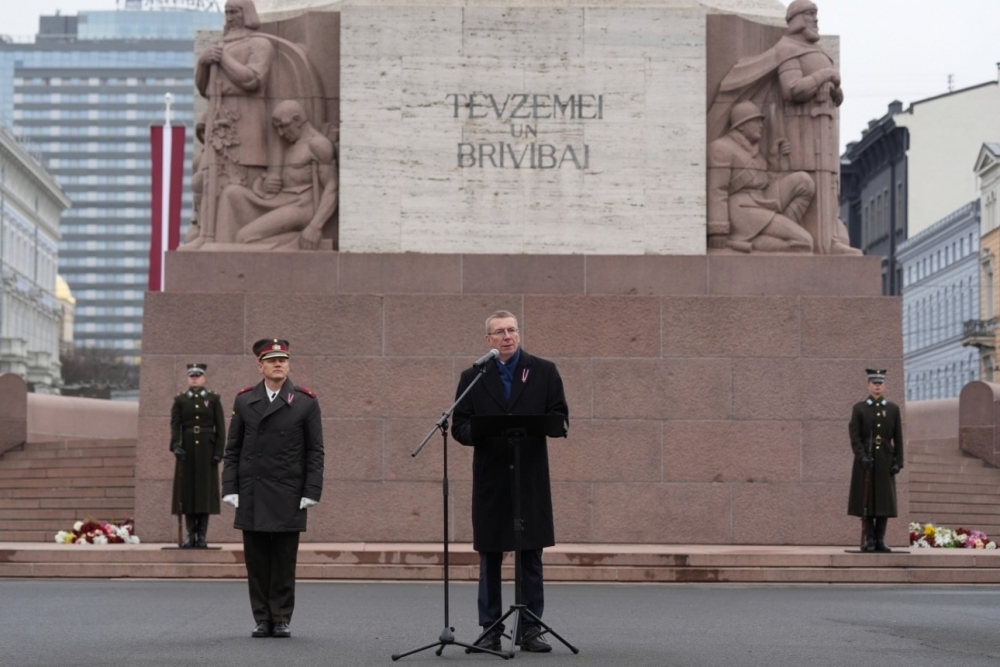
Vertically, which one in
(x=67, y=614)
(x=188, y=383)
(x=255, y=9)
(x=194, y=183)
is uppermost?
(x=255, y=9)

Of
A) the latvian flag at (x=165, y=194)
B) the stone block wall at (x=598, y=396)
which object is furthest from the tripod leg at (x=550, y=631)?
the latvian flag at (x=165, y=194)

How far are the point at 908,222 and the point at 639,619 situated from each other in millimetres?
68403

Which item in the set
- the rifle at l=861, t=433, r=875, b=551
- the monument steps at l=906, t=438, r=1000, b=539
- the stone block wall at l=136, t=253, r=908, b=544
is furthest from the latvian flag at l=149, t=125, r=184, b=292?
the rifle at l=861, t=433, r=875, b=551

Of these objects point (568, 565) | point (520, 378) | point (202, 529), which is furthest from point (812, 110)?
point (520, 378)

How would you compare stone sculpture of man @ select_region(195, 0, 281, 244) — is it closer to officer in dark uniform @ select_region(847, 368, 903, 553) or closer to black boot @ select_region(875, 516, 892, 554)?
officer in dark uniform @ select_region(847, 368, 903, 553)

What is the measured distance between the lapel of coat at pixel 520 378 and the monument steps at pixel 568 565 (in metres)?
6.27

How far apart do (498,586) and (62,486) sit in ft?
42.8

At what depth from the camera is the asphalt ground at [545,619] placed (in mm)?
10539

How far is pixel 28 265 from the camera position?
378 feet

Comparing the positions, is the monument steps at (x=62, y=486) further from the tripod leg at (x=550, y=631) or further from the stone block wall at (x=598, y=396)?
the tripod leg at (x=550, y=631)

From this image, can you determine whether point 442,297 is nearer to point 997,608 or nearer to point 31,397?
point 997,608

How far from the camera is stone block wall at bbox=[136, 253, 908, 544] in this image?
19.3 meters

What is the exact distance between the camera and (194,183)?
20.8 meters

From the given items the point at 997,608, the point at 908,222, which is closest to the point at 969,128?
the point at 908,222
